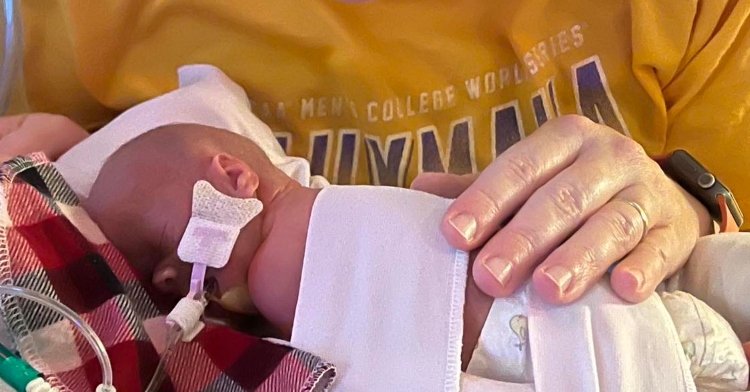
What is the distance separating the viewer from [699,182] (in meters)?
1.01

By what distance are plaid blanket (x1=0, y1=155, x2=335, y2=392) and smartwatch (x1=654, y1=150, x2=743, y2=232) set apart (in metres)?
0.52

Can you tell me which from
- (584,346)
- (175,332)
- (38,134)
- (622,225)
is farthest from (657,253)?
(38,134)

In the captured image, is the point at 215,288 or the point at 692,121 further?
the point at 692,121

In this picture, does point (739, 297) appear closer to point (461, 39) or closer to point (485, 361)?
point (485, 361)

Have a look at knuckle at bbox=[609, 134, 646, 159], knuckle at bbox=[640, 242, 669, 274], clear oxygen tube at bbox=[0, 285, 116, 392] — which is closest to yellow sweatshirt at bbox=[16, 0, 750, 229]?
knuckle at bbox=[609, 134, 646, 159]

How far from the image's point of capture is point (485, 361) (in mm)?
789

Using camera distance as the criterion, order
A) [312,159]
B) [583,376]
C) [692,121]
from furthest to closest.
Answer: [312,159] → [692,121] → [583,376]

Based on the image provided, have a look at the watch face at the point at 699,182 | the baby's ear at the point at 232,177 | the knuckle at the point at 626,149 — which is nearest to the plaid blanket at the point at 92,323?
the baby's ear at the point at 232,177

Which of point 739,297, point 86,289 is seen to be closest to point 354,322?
point 86,289

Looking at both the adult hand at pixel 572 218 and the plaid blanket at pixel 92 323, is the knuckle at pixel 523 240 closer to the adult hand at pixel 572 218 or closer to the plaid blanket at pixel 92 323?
the adult hand at pixel 572 218

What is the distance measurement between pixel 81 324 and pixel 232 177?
0.29m

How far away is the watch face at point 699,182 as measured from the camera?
1005 mm

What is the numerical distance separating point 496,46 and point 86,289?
0.69 metres

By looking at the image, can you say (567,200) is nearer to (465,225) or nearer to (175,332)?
(465,225)
